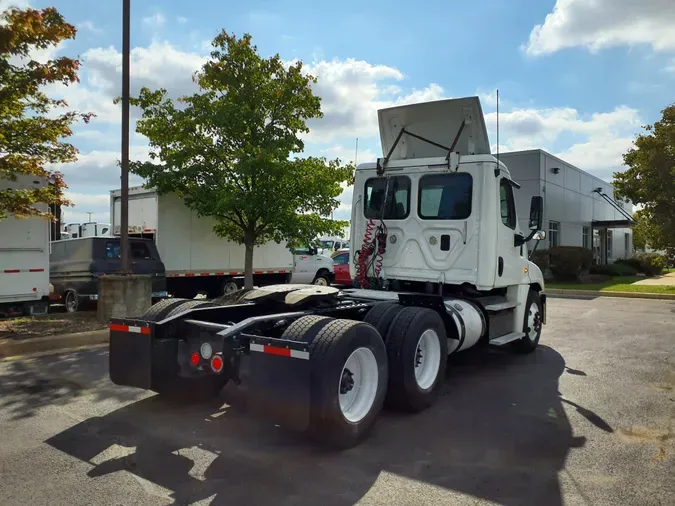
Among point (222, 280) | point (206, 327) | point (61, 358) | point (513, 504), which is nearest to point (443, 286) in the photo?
point (206, 327)

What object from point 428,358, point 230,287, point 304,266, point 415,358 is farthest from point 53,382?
point 304,266

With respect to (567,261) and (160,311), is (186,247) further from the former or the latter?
(567,261)

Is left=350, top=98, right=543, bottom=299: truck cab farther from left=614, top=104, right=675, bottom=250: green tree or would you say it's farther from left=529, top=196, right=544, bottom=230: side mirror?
left=614, top=104, right=675, bottom=250: green tree

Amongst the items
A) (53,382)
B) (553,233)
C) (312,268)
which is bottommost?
(53,382)

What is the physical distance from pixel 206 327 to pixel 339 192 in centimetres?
900

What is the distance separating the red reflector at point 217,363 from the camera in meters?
4.32

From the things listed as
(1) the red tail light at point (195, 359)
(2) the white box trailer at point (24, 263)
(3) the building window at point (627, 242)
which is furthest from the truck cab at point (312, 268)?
(3) the building window at point (627, 242)

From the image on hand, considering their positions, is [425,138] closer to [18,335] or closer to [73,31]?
[73,31]

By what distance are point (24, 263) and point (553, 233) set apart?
2466cm

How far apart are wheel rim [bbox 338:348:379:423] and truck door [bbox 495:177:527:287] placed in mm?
3011

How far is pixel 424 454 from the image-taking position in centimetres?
416

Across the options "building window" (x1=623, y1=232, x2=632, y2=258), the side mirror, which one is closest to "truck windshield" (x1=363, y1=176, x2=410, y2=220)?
the side mirror

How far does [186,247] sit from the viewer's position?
13789 mm

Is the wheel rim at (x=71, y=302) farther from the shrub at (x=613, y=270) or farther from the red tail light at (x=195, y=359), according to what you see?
the shrub at (x=613, y=270)
